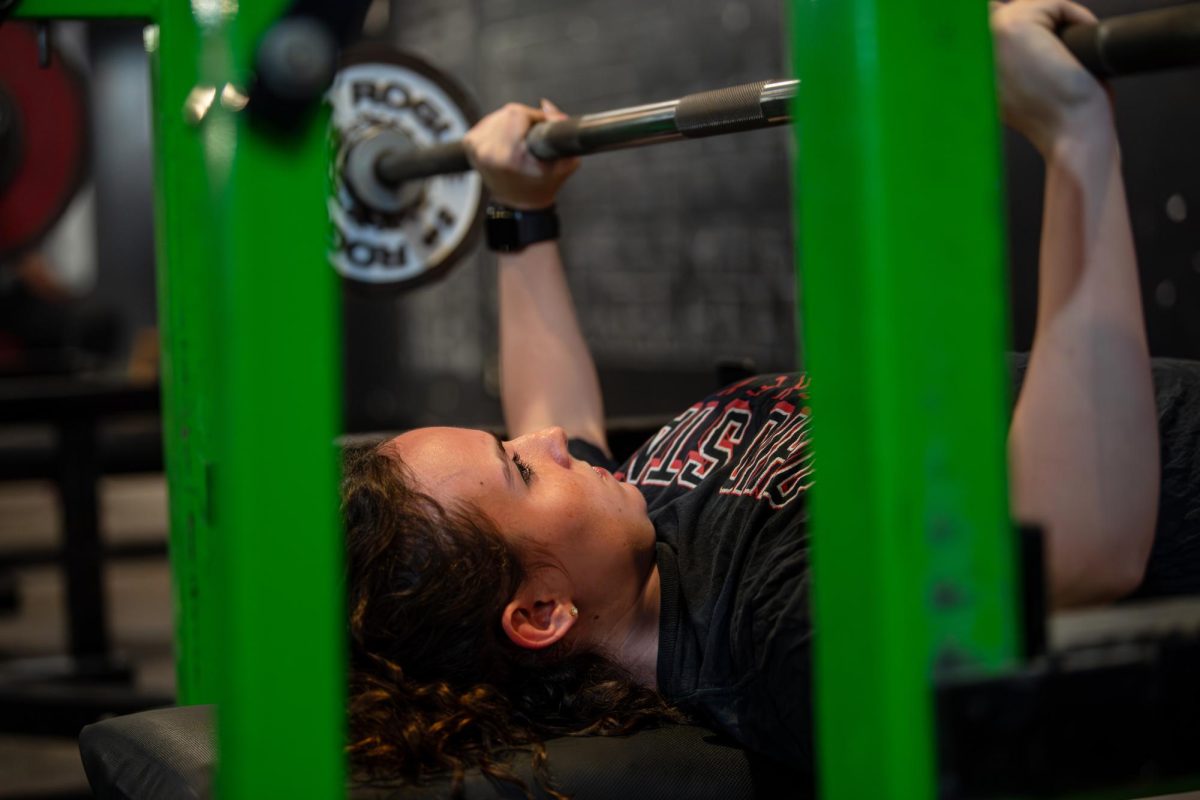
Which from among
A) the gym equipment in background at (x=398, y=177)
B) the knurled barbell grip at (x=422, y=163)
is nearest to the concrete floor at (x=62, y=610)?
the gym equipment in background at (x=398, y=177)

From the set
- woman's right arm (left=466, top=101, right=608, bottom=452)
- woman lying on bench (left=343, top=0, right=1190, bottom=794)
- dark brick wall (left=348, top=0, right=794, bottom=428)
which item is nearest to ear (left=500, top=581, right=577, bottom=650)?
woman lying on bench (left=343, top=0, right=1190, bottom=794)

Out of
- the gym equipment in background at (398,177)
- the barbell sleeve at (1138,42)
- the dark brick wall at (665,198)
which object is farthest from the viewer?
the dark brick wall at (665,198)

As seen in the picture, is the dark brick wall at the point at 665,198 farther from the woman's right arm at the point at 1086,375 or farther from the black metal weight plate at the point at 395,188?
the woman's right arm at the point at 1086,375

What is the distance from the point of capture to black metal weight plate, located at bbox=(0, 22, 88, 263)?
13.2 ft

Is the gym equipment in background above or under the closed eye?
above

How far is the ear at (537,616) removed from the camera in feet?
4.21

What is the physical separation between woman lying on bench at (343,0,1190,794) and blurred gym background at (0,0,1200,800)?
0.61 meters

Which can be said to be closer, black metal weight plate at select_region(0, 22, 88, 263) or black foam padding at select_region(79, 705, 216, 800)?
black foam padding at select_region(79, 705, 216, 800)

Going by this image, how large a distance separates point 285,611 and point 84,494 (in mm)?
3007

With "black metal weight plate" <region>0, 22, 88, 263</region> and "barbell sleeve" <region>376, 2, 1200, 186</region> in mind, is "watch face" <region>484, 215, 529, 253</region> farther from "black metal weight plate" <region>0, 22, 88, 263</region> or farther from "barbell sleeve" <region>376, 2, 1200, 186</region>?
"black metal weight plate" <region>0, 22, 88, 263</region>

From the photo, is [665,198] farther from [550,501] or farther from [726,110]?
[550,501]

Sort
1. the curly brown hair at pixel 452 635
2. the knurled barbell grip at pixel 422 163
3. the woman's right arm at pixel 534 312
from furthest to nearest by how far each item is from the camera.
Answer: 1. the knurled barbell grip at pixel 422 163
2. the woman's right arm at pixel 534 312
3. the curly brown hair at pixel 452 635

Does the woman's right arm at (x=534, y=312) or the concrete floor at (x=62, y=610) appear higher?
the woman's right arm at (x=534, y=312)

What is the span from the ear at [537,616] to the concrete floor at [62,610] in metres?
1.74
